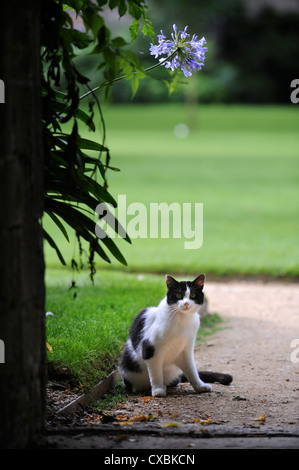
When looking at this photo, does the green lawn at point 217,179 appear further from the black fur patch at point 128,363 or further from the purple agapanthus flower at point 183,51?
the purple agapanthus flower at point 183,51

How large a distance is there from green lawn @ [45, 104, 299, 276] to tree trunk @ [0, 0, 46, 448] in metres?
5.98

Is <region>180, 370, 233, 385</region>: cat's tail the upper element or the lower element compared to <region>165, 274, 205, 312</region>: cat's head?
lower

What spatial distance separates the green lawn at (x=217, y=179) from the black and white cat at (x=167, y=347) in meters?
4.30

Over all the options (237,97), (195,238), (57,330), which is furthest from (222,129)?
(57,330)

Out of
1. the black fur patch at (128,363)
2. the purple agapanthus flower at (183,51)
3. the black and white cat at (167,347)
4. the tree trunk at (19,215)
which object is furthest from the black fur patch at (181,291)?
the tree trunk at (19,215)

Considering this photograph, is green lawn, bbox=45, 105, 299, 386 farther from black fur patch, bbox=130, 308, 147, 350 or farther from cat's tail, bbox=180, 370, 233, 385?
cat's tail, bbox=180, 370, 233, 385

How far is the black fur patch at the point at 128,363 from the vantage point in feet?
14.3

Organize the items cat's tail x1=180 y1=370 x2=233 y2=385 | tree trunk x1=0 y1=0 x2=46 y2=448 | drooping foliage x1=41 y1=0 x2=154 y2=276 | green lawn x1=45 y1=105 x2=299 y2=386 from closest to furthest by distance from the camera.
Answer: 1. tree trunk x1=0 y1=0 x2=46 y2=448
2. drooping foliage x1=41 y1=0 x2=154 y2=276
3. cat's tail x1=180 y1=370 x2=233 y2=385
4. green lawn x1=45 y1=105 x2=299 y2=386

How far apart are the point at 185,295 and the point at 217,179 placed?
1491 centimetres

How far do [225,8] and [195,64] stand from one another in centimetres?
3302

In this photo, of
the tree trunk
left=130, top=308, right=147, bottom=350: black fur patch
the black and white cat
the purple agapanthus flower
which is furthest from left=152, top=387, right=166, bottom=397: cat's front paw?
the purple agapanthus flower

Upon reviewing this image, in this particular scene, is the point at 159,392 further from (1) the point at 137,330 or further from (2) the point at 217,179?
(2) the point at 217,179

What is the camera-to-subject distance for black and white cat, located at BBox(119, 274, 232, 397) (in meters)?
4.29

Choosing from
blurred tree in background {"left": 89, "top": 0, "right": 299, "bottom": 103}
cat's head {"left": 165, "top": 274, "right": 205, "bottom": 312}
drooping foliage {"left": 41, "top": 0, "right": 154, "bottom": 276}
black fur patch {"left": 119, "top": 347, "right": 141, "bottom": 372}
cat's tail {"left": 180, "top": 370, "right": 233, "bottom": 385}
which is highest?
blurred tree in background {"left": 89, "top": 0, "right": 299, "bottom": 103}
